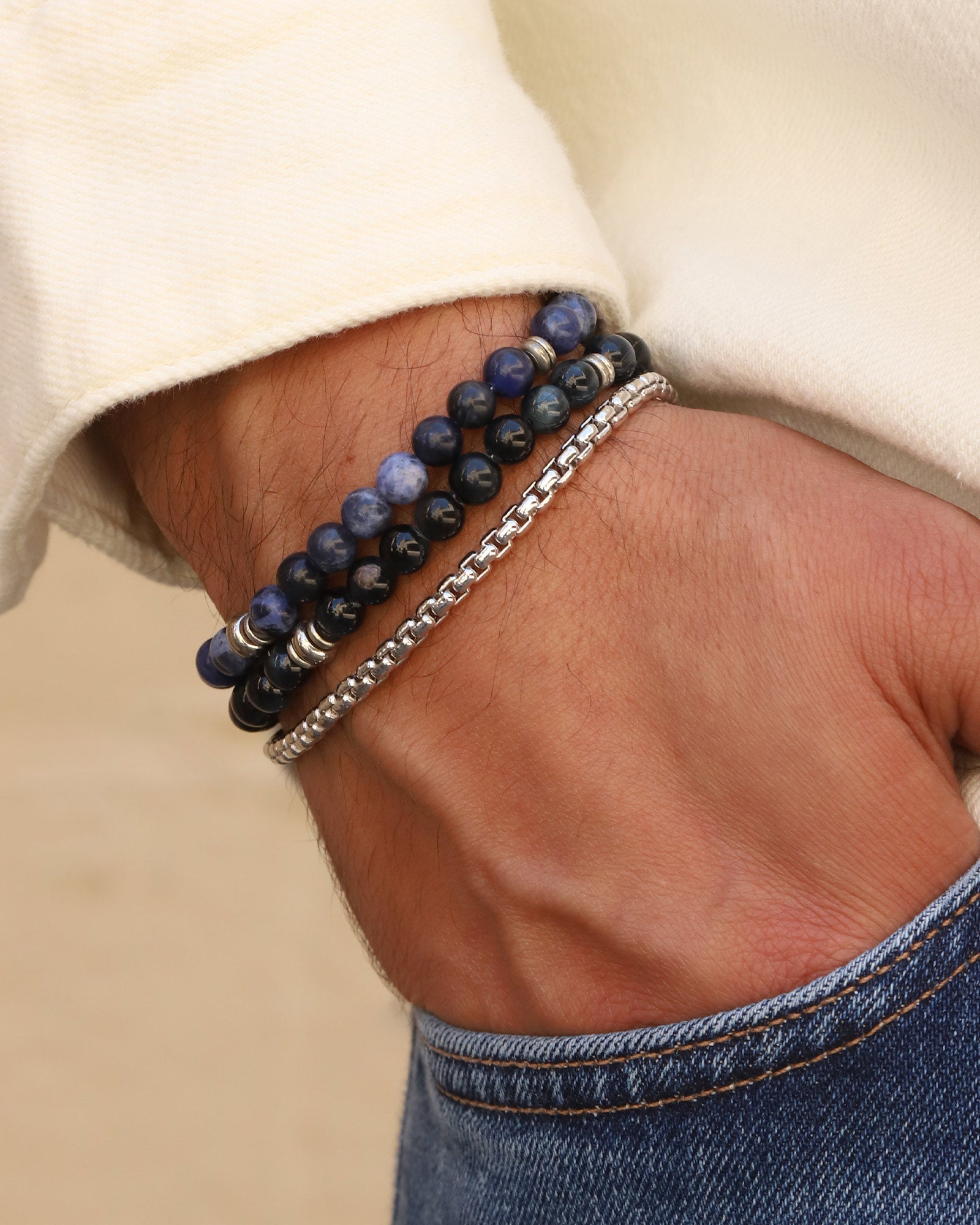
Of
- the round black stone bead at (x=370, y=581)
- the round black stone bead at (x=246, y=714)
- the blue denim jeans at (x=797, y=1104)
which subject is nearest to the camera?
the blue denim jeans at (x=797, y=1104)

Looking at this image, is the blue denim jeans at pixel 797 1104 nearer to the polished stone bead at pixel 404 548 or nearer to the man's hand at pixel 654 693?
the man's hand at pixel 654 693

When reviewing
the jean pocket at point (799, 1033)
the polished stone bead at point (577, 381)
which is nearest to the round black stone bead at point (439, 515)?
the polished stone bead at point (577, 381)

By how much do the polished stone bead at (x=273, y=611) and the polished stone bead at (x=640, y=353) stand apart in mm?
306

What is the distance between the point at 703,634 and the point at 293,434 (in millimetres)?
317

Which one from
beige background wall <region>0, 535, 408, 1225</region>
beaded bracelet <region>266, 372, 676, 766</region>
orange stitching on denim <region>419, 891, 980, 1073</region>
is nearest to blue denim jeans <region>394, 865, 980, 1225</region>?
orange stitching on denim <region>419, 891, 980, 1073</region>

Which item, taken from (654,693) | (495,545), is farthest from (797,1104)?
(495,545)

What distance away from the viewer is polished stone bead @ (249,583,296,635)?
31.6 inches

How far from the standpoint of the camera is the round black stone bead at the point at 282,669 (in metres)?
0.82

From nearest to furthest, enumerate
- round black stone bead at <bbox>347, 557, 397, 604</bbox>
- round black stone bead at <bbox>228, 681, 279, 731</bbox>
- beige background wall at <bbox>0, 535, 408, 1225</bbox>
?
round black stone bead at <bbox>347, 557, 397, 604</bbox>
round black stone bead at <bbox>228, 681, 279, 731</bbox>
beige background wall at <bbox>0, 535, 408, 1225</bbox>

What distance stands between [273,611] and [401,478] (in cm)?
14

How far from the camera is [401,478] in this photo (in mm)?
763

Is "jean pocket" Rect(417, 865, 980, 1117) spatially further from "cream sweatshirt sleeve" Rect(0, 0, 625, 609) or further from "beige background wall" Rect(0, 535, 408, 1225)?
"beige background wall" Rect(0, 535, 408, 1225)

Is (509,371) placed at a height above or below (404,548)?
above

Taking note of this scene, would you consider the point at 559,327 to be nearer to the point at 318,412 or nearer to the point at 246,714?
the point at 318,412
